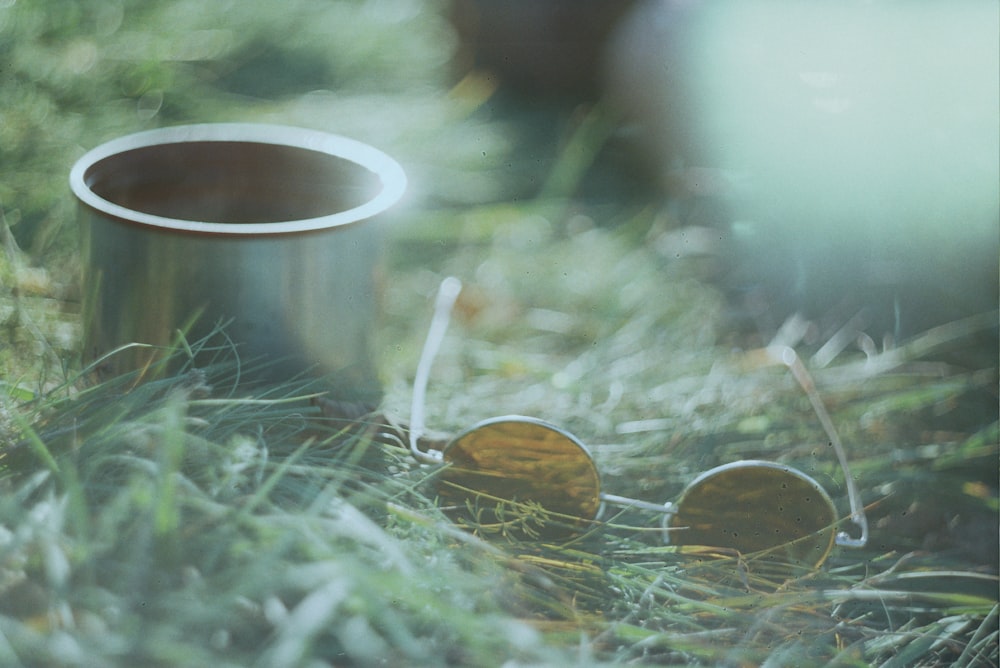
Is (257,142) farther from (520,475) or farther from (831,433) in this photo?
(831,433)

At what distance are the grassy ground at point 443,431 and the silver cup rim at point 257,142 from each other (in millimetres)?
120

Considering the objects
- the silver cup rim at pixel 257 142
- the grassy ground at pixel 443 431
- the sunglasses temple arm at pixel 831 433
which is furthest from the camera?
the sunglasses temple arm at pixel 831 433

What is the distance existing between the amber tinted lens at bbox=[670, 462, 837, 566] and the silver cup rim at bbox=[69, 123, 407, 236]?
35 centimetres

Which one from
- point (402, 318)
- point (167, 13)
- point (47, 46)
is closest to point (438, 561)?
point (402, 318)

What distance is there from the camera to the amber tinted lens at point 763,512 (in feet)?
2.87

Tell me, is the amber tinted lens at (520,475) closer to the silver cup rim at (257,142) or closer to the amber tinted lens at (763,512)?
the amber tinted lens at (763,512)

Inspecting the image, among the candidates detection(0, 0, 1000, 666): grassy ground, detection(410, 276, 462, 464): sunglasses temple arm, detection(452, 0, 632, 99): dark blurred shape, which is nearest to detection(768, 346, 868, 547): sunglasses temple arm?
detection(0, 0, 1000, 666): grassy ground

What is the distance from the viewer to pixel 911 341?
50.8 inches

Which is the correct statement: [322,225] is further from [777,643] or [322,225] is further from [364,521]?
[777,643]

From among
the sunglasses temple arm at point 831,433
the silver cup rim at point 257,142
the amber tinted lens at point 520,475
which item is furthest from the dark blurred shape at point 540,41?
the amber tinted lens at point 520,475

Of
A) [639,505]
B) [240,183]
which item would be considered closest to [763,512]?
[639,505]

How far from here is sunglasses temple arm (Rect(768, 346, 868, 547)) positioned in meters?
0.92

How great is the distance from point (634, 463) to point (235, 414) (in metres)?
0.39

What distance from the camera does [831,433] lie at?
108cm
